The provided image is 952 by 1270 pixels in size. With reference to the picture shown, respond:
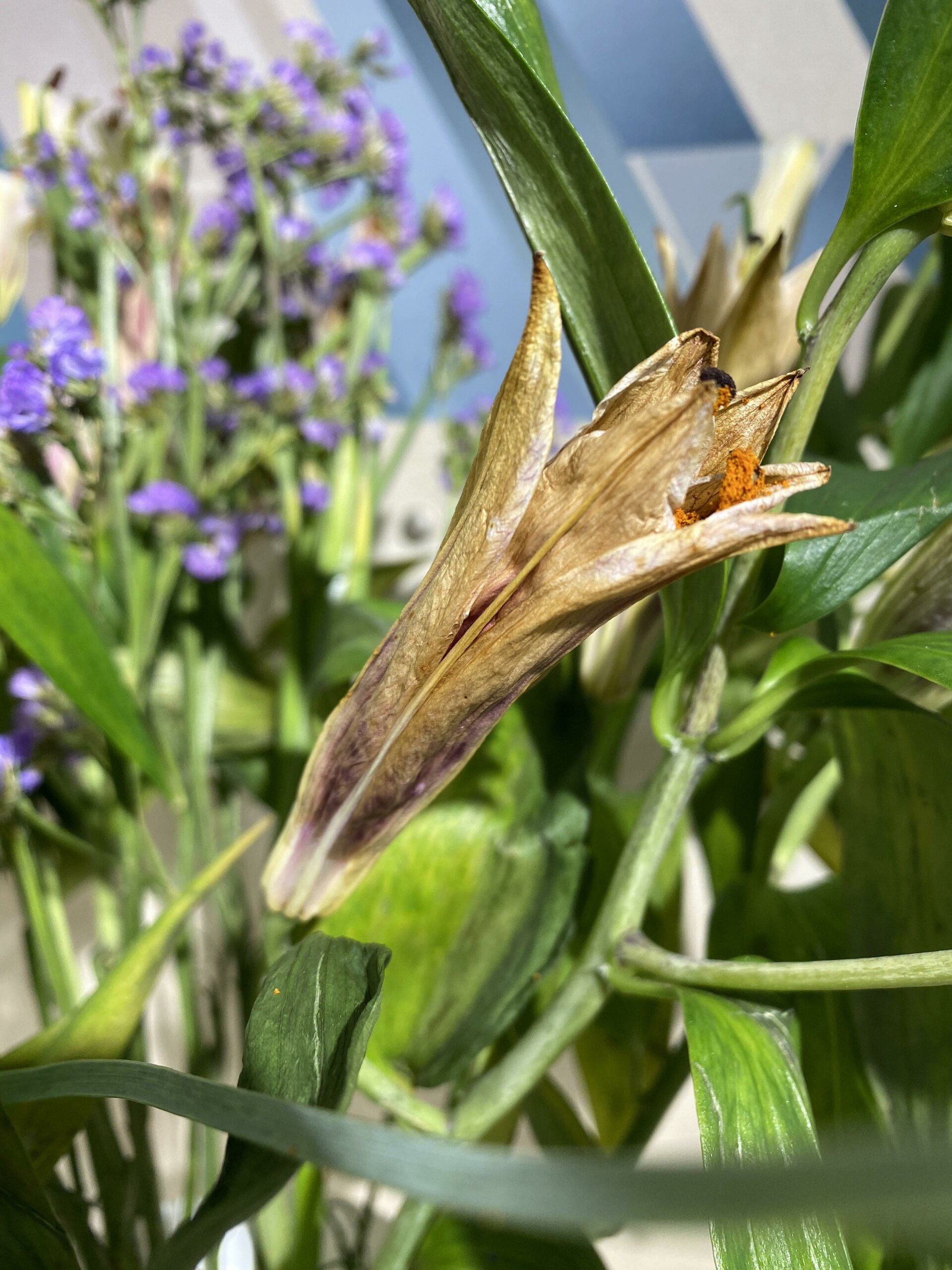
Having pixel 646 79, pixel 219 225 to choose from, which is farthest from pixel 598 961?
pixel 646 79

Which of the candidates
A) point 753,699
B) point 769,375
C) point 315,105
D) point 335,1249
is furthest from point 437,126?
point 335,1249

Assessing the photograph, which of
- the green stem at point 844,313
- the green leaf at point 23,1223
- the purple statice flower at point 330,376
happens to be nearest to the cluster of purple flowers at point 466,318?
the purple statice flower at point 330,376

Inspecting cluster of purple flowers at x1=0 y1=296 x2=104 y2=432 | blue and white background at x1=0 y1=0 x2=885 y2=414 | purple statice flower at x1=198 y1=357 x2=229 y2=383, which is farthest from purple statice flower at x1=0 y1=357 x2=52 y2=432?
blue and white background at x1=0 y1=0 x2=885 y2=414

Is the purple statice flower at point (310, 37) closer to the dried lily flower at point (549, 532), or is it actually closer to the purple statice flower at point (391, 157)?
the purple statice flower at point (391, 157)

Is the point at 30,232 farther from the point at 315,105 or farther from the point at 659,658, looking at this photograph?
the point at 659,658

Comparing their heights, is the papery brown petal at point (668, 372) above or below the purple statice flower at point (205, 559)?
above

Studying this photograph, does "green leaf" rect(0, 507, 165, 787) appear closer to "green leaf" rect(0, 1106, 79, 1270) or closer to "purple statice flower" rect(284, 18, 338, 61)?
"green leaf" rect(0, 1106, 79, 1270)

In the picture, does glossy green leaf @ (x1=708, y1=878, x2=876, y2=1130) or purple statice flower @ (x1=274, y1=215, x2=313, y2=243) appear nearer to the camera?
glossy green leaf @ (x1=708, y1=878, x2=876, y2=1130)
